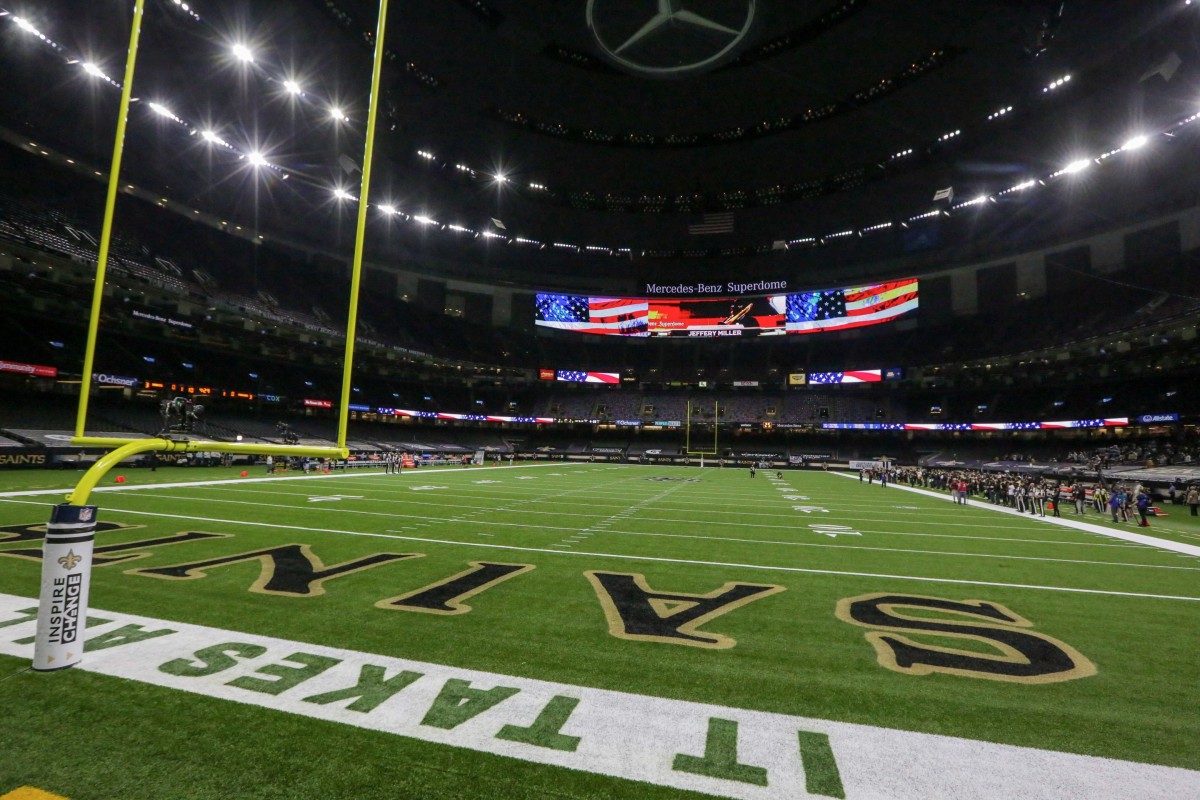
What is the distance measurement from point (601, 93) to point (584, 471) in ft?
80.2

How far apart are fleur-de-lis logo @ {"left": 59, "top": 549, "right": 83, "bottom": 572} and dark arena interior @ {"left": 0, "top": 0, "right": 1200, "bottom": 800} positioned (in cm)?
8

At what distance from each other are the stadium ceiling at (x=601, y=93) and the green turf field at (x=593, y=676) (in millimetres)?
26724

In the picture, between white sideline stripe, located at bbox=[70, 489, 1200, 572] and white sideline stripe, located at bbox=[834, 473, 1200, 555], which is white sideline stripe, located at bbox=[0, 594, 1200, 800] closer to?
white sideline stripe, located at bbox=[70, 489, 1200, 572]

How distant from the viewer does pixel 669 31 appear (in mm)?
25156

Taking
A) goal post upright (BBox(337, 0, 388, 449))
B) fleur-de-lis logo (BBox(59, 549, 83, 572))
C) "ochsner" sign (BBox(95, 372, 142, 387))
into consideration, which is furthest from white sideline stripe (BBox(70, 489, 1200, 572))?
"ochsner" sign (BBox(95, 372, 142, 387))

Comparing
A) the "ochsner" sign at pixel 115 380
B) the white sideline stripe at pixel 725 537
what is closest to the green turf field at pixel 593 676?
the white sideline stripe at pixel 725 537

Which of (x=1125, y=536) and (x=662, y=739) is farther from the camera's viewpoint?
(x=1125, y=536)

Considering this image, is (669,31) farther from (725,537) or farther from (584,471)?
(725,537)

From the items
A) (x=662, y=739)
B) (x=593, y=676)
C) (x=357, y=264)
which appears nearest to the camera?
(x=662, y=739)

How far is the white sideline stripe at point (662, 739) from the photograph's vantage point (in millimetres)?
2291

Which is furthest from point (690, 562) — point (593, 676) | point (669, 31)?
point (669, 31)

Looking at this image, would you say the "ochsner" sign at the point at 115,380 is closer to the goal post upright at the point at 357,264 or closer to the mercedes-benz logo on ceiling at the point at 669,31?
the mercedes-benz logo on ceiling at the point at 669,31

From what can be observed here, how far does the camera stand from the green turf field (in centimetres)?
231

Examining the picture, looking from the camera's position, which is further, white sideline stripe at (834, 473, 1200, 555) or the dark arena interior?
white sideline stripe at (834, 473, 1200, 555)
